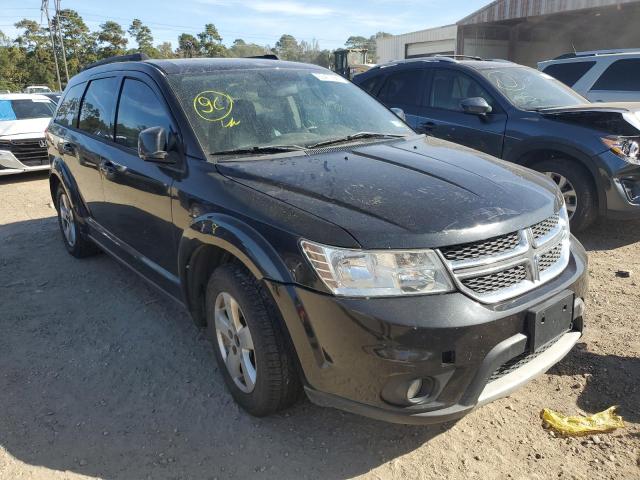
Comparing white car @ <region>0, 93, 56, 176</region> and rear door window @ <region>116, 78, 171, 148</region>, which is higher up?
rear door window @ <region>116, 78, 171, 148</region>

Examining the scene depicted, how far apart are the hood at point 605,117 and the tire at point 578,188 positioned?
0.41 metres

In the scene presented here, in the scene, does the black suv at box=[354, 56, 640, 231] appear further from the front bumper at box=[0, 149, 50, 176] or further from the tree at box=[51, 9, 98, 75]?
the tree at box=[51, 9, 98, 75]

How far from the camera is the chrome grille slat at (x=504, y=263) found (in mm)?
2145

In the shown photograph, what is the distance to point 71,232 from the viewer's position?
5.19 metres

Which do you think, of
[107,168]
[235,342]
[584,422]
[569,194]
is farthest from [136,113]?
[569,194]

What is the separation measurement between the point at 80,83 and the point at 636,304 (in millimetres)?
4993

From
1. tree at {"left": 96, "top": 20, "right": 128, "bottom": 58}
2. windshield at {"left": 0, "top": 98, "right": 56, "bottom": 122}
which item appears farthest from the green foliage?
windshield at {"left": 0, "top": 98, "right": 56, "bottom": 122}

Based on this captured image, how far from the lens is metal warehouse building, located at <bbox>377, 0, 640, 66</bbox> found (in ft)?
75.6

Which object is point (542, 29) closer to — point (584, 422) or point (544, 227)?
point (544, 227)

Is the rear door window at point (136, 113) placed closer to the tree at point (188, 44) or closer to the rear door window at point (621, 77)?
the rear door window at point (621, 77)

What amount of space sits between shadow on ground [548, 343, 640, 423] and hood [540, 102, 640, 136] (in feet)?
8.93

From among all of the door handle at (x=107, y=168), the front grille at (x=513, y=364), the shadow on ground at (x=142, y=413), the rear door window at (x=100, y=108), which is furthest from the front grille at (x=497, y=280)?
the rear door window at (x=100, y=108)

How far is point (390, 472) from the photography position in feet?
7.72

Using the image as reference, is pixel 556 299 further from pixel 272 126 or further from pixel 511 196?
pixel 272 126
